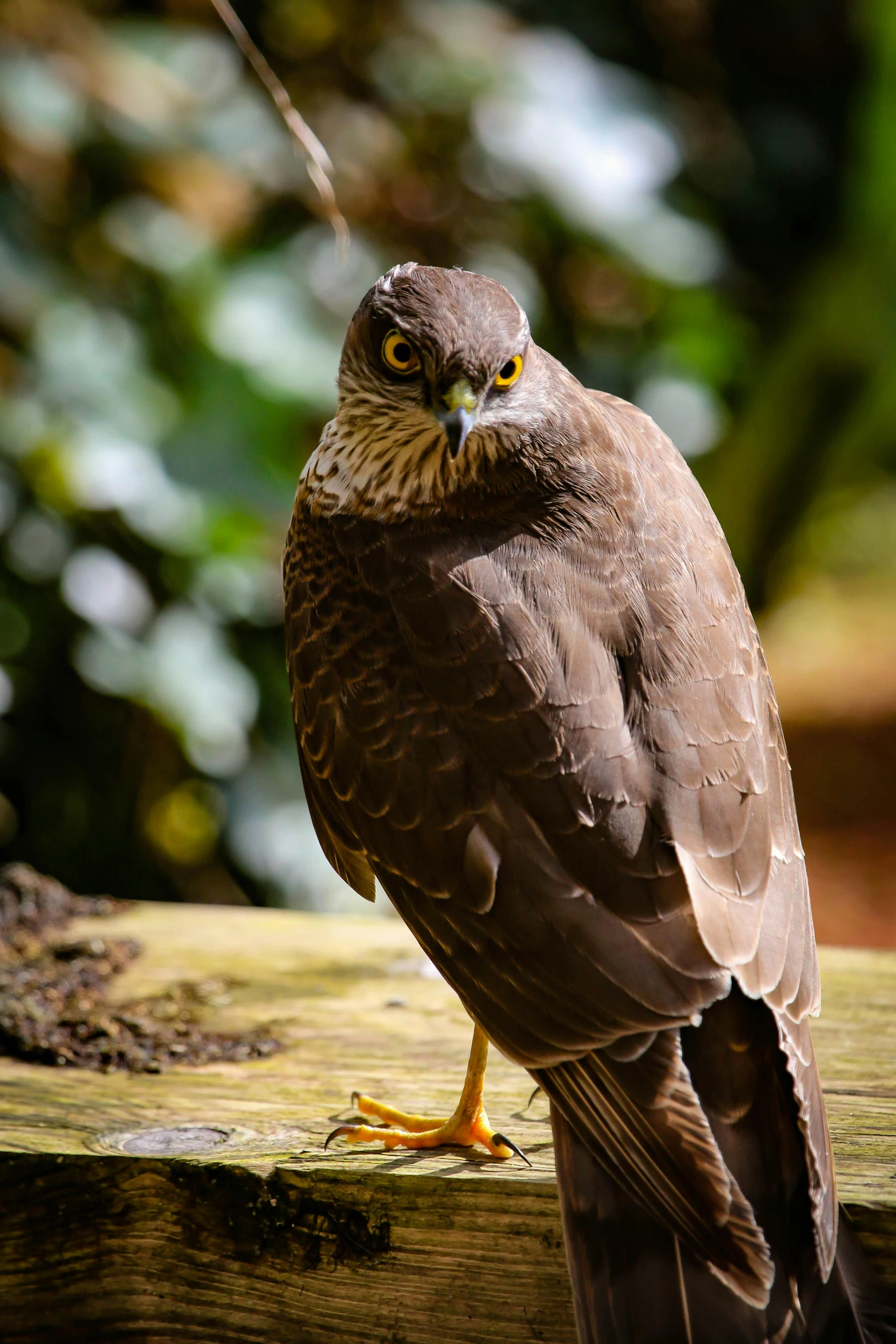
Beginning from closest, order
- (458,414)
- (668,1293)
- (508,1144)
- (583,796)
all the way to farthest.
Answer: (668,1293)
(583,796)
(508,1144)
(458,414)

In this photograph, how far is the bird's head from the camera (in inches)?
102

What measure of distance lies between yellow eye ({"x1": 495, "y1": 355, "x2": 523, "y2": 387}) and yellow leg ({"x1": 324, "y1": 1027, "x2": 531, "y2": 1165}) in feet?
3.90

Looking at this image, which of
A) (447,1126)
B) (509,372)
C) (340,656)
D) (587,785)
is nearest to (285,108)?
(509,372)

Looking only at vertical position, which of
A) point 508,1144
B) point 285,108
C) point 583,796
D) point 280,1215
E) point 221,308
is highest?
point 221,308

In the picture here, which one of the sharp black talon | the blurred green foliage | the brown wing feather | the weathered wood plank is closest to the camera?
the brown wing feather

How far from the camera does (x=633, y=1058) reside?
211 cm

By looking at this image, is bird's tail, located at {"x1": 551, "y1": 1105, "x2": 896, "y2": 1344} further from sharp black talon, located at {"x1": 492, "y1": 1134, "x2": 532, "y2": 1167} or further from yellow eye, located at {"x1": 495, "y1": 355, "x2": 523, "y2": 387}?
yellow eye, located at {"x1": 495, "y1": 355, "x2": 523, "y2": 387}

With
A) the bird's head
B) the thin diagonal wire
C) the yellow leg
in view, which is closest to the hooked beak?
the bird's head

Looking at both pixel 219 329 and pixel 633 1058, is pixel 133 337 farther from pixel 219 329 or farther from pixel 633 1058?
pixel 633 1058

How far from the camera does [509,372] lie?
2.70 metres

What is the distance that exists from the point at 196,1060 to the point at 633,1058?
110cm

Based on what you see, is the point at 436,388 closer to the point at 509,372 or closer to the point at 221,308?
the point at 509,372

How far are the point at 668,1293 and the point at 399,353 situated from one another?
171 cm

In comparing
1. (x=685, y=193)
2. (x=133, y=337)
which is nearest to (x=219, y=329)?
(x=133, y=337)
